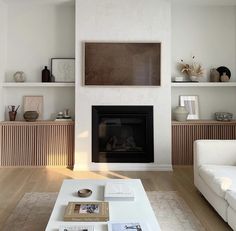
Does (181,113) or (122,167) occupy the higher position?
(181,113)

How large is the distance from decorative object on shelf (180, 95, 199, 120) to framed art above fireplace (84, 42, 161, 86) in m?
0.74

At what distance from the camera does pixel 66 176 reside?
14.1ft

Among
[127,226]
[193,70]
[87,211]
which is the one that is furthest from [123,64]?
[127,226]

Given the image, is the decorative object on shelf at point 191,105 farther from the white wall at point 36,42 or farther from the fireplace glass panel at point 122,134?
the white wall at point 36,42

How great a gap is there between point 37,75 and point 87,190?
3.16m

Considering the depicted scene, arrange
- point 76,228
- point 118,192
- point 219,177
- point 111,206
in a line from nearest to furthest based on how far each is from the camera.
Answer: point 76,228 → point 111,206 → point 118,192 → point 219,177

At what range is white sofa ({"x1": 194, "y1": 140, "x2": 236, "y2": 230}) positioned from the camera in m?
2.51

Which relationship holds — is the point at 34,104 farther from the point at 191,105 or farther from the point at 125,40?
the point at 191,105

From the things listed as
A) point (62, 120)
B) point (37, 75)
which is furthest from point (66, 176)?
point (37, 75)

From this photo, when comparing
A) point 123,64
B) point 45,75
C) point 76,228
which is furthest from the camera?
point 45,75

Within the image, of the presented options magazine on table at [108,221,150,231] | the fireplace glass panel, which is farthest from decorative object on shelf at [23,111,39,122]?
magazine on table at [108,221,150,231]

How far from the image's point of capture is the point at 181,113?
489 centimetres

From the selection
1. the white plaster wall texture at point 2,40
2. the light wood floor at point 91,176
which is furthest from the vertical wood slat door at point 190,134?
the white plaster wall texture at point 2,40

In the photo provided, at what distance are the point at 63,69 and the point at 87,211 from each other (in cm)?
342
